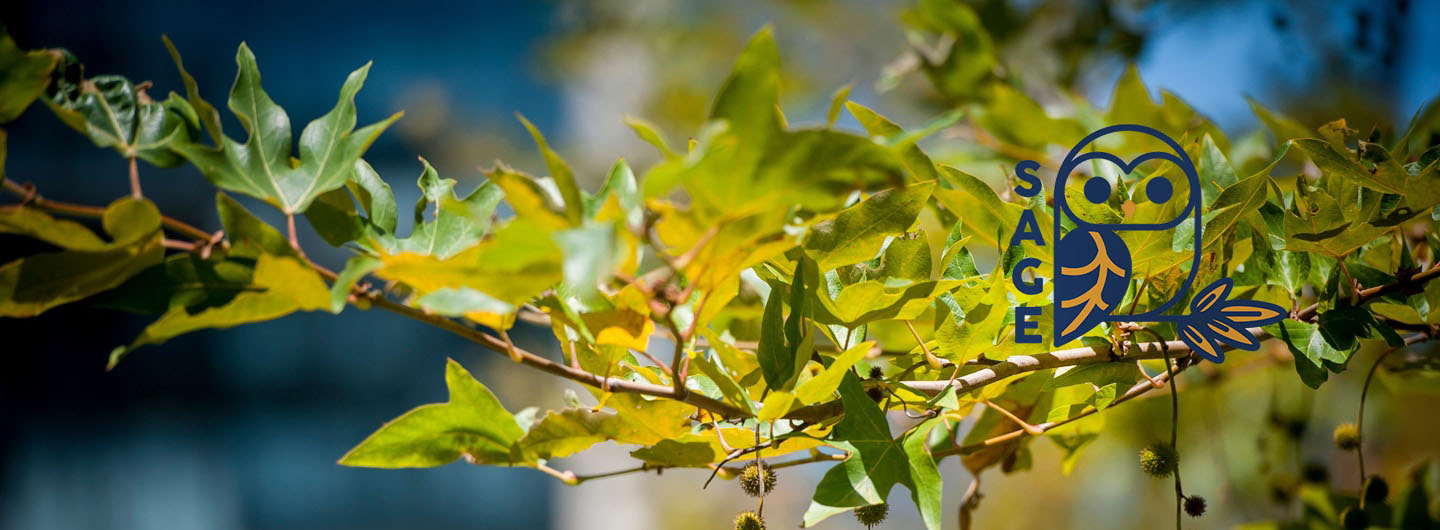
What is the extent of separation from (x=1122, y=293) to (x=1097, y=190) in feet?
0.12

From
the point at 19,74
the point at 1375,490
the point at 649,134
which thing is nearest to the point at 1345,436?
the point at 1375,490

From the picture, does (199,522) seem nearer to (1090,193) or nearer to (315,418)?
(315,418)

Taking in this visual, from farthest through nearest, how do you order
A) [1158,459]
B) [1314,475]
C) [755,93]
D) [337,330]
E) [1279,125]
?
[337,330] < [1314,475] < [1279,125] < [1158,459] < [755,93]

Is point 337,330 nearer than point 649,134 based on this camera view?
No

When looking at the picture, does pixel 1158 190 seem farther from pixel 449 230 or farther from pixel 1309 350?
pixel 449 230

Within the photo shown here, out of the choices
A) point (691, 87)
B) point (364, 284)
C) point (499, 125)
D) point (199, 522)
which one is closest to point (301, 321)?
point (199, 522)

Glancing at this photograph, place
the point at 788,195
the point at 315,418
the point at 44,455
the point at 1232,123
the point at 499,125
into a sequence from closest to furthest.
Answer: the point at 788,195, the point at 1232,123, the point at 44,455, the point at 315,418, the point at 499,125

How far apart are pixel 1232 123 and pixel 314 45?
2.42 meters

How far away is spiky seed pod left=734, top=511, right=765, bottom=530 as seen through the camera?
0.24 meters

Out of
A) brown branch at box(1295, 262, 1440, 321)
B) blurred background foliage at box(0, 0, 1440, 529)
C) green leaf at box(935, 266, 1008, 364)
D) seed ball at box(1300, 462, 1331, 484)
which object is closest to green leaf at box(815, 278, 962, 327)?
green leaf at box(935, 266, 1008, 364)

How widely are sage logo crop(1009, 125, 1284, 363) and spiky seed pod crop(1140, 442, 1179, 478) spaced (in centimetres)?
5

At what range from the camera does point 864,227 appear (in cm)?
22

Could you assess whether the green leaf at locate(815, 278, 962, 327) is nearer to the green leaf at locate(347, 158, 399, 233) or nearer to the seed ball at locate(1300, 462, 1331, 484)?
the green leaf at locate(347, 158, 399, 233)

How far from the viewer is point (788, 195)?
0.51ft
